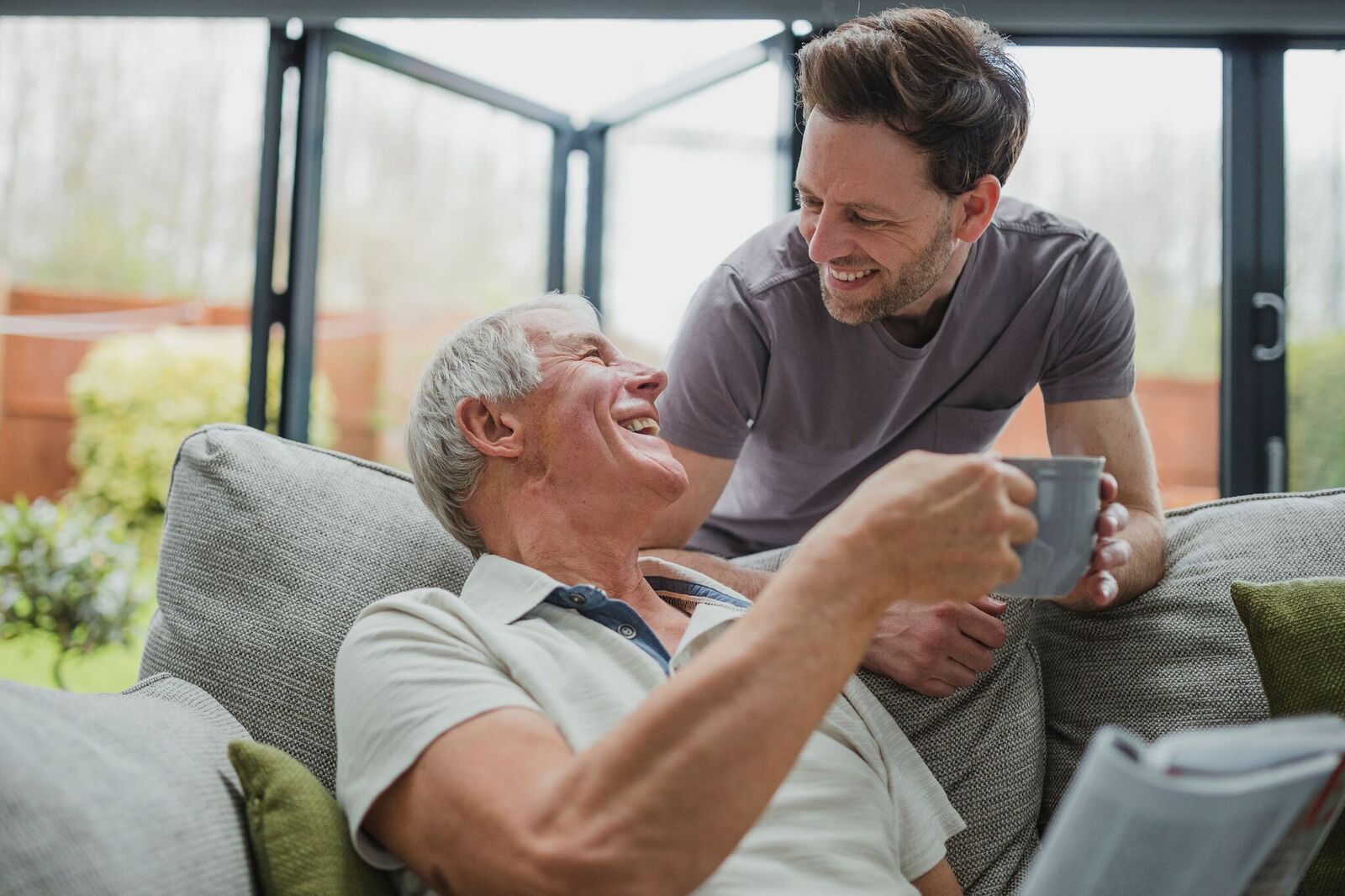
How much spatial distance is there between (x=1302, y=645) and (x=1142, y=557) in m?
0.27

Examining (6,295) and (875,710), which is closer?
(875,710)

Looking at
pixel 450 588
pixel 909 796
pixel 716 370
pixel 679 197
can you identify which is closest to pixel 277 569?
pixel 450 588

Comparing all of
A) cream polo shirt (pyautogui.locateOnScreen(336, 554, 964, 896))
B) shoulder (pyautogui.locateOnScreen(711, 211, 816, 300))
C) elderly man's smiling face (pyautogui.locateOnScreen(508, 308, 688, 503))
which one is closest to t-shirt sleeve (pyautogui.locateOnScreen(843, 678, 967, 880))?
cream polo shirt (pyautogui.locateOnScreen(336, 554, 964, 896))

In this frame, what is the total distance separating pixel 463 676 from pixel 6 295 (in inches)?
231

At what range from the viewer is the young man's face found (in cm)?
173

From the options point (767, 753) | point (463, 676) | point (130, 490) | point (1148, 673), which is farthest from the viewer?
point (130, 490)

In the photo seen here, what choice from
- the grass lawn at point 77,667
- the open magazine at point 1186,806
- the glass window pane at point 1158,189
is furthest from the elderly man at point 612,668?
the grass lawn at point 77,667

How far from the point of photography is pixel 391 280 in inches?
172

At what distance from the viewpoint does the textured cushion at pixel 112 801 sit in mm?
869

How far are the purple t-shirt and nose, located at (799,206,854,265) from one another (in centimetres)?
12

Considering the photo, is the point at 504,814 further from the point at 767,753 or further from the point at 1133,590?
the point at 1133,590

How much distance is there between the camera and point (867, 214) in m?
1.75

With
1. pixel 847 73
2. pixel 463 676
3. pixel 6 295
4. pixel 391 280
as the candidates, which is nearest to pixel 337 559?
pixel 463 676

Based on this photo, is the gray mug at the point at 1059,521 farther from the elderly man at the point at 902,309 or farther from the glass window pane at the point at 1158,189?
the glass window pane at the point at 1158,189
